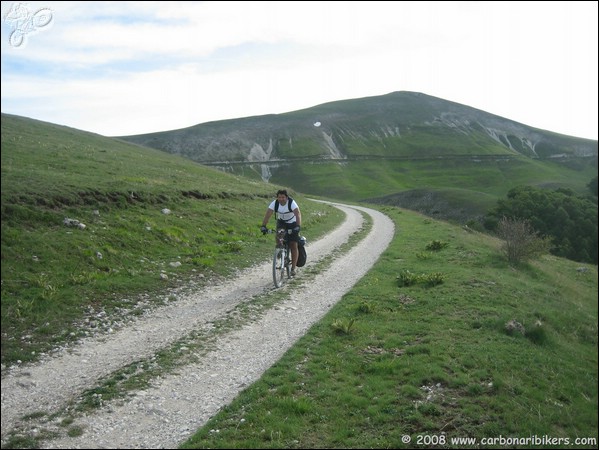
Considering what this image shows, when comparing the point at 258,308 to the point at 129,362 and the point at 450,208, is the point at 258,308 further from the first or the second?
the point at 450,208

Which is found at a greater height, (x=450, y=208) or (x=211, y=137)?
(x=211, y=137)

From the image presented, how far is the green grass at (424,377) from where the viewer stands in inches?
275

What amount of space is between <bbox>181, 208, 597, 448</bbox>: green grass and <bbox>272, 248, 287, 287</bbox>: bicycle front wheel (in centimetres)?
294

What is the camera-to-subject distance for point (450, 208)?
79.3 m

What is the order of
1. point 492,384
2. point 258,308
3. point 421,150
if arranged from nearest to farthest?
point 492,384, point 258,308, point 421,150

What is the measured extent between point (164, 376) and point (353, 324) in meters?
5.42

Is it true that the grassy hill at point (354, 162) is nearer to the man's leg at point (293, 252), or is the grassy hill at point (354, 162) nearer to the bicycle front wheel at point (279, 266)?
the man's leg at point (293, 252)

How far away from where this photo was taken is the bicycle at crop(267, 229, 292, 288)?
16.4m

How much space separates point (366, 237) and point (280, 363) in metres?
23.7

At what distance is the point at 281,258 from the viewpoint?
1691 centimetres

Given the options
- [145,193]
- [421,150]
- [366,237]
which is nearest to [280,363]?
[145,193]

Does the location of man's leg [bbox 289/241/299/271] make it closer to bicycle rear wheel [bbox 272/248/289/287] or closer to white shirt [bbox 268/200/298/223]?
bicycle rear wheel [bbox 272/248/289/287]

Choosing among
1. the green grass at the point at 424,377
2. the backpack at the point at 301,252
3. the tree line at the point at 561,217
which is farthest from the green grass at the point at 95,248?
the tree line at the point at 561,217

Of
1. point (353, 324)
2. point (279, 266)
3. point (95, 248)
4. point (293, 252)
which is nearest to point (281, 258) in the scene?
point (279, 266)
